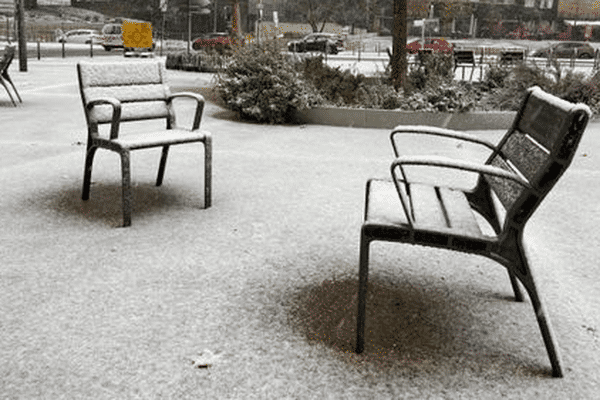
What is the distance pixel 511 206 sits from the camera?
2803 millimetres

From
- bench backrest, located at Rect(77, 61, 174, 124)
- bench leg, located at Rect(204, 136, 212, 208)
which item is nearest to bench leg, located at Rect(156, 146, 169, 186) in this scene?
bench backrest, located at Rect(77, 61, 174, 124)

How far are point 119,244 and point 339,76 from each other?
8250 mm

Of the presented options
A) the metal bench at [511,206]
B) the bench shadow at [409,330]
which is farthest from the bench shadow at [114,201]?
the metal bench at [511,206]

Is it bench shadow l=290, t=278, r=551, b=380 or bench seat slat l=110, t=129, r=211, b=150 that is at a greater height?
bench seat slat l=110, t=129, r=211, b=150

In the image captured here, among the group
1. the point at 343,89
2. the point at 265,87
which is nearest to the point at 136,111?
the point at 265,87

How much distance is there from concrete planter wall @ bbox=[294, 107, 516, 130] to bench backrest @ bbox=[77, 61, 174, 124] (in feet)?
15.9

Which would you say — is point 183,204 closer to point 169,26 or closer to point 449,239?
point 449,239

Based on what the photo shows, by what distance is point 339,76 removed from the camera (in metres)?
11.7

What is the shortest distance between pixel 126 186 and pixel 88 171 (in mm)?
903

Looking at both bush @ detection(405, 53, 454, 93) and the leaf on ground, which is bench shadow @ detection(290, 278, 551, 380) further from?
bush @ detection(405, 53, 454, 93)

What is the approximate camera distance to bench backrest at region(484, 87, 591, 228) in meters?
2.47

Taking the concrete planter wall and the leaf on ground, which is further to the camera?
the concrete planter wall

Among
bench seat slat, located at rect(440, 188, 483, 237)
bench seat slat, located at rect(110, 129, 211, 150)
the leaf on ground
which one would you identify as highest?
bench seat slat, located at rect(110, 129, 211, 150)

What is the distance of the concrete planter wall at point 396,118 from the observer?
9.80 metres
